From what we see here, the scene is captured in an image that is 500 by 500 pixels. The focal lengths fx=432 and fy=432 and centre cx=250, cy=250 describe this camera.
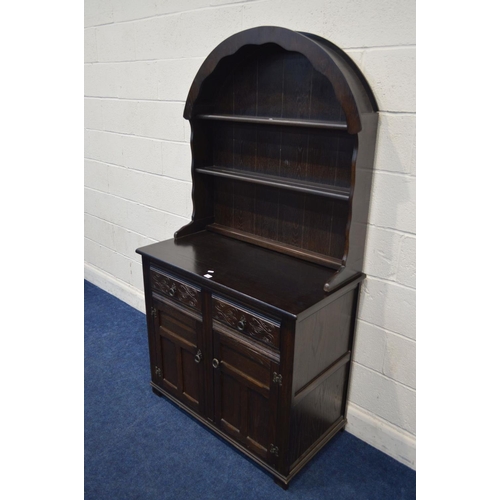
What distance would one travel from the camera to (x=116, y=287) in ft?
10.3

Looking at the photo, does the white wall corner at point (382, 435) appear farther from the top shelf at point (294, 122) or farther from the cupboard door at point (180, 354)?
the top shelf at point (294, 122)

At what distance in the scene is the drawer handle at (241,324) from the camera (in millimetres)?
1609

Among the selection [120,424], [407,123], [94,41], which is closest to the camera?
[407,123]

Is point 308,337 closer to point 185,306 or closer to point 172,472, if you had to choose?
point 185,306

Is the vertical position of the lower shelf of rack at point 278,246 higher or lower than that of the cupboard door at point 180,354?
higher

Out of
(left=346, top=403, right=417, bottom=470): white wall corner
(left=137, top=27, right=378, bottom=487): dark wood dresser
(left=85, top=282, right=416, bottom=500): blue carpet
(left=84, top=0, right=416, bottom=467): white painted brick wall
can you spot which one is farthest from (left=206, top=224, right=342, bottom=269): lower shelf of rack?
(left=85, top=282, right=416, bottom=500): blue carpet

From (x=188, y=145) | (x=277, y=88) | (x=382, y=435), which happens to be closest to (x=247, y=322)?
(x=382, y=435)

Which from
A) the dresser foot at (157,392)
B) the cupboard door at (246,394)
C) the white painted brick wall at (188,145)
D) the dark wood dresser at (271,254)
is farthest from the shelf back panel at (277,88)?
the dresser foot at (157,392)

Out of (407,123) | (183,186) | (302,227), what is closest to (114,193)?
(183,186)

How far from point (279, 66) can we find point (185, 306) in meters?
1.06

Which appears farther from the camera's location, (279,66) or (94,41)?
(94,41)

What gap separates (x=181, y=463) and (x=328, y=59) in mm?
1662

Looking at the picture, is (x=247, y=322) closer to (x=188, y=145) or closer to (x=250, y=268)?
(x=250, y=268)

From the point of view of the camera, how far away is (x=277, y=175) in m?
1.86
